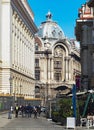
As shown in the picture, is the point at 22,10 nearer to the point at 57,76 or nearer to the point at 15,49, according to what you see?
the point at 15,49

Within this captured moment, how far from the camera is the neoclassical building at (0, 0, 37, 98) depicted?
289 feet

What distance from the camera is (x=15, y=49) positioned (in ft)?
328

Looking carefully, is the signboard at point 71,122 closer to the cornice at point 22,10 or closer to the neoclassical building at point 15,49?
the neoclassical building at point 15,49

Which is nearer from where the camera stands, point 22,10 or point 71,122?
point 71,122

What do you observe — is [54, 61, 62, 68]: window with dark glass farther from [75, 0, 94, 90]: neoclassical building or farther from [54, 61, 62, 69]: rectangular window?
[75, 0, 94, 90]: neoclassical building

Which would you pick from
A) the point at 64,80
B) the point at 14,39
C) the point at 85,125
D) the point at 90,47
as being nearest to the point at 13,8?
the point at 14,39

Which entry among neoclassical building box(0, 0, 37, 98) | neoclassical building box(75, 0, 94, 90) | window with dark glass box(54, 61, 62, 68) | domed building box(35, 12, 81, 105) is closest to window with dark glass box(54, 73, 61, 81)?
domed building box(35, 12, 81, 105)

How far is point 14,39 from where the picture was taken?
98.2 m

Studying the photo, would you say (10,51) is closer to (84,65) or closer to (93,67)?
(84,65)

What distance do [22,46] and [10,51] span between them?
2477 centimetres

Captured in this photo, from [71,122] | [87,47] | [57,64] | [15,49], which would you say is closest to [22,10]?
[15,49]

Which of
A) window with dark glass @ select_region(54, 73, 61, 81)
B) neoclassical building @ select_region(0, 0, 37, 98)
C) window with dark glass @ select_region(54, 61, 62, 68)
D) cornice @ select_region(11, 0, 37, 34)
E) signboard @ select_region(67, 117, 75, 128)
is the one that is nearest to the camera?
signboard @ select_region(67, 117, 75, 128)

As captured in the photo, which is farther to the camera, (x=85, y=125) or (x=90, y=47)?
(x=90, y=47)

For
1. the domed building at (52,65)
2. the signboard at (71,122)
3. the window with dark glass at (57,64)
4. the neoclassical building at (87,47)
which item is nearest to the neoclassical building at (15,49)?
the neoclassical building at (87,47)
